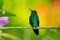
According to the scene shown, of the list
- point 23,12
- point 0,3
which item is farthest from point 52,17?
point 0,3

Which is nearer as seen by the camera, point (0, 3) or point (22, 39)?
point (0, 3)

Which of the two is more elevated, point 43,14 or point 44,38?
point 43,14

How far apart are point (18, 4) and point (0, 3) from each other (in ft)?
0.56

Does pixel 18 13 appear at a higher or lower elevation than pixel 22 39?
higher

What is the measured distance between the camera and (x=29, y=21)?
90cm

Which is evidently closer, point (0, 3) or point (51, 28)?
point (0, 3)

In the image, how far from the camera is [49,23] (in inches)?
36.0

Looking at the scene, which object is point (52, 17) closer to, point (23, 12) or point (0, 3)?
point (23, 12)

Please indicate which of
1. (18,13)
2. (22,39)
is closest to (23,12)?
(18,13)

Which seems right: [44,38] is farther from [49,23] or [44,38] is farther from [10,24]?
[10,24]

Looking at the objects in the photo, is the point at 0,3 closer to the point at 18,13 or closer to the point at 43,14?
the point at 18,13

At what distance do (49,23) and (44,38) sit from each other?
9 cm

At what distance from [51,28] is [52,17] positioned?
64 millimetres

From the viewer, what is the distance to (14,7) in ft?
2.96
